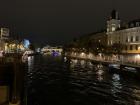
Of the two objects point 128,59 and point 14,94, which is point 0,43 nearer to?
point 128,59

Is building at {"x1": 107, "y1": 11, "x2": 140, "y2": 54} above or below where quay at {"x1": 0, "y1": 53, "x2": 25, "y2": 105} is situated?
above

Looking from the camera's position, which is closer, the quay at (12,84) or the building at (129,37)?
the quay at (12,84)

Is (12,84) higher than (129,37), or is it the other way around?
(129,37)

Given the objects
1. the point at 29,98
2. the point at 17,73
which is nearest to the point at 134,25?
the point at 29,98

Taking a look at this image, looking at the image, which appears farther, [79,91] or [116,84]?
[116,84]

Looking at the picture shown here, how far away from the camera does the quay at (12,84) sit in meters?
27.2

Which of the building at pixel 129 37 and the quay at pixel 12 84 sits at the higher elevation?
the building at pixel 129 37

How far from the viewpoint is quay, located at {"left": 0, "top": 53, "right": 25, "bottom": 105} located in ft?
89.1

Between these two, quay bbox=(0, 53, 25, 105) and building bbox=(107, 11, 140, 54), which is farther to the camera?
building bbox=(107, 11, 140, 54)

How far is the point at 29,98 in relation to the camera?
42.8m

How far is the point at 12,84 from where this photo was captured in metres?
29.0

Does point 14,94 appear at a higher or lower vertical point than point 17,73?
lower

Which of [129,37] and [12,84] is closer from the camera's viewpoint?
[12,84]

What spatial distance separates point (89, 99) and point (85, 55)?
452 ft
